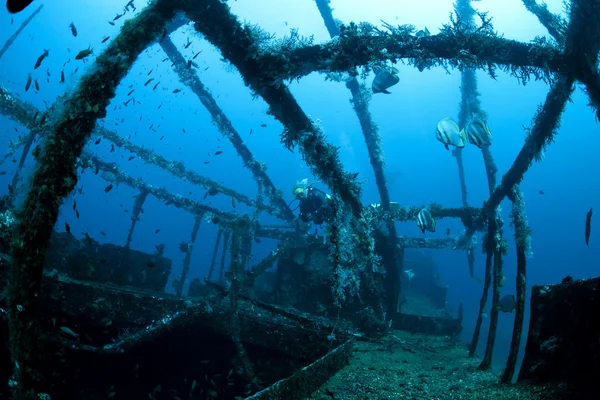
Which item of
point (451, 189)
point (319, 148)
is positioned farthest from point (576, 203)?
point (319, 148)

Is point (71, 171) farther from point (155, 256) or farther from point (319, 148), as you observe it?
point (155, 256)

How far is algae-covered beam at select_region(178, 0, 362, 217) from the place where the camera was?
360cm

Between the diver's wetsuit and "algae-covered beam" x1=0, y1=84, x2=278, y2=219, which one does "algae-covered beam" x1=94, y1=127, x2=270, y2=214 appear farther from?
the diver's wetsuit

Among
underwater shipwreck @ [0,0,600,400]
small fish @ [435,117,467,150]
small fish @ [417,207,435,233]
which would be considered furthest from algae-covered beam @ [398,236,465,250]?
small fish @ [435,117,467,150]

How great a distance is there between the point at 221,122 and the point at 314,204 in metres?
4.06

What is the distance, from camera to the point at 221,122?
9.57 metres

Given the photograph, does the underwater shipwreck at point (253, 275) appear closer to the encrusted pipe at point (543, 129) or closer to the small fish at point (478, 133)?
the encrusted pipe at point (543, 129)

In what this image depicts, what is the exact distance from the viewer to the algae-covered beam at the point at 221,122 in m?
7.95

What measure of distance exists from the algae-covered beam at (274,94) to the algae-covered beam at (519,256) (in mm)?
2947

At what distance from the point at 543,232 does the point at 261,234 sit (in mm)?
131432

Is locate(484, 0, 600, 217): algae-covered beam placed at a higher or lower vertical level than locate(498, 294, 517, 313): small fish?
higher

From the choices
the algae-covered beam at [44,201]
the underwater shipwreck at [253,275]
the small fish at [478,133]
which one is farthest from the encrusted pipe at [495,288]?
the algae-covered beam at [44,201]

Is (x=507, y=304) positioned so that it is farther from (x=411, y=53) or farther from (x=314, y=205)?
(x=411, y=53)

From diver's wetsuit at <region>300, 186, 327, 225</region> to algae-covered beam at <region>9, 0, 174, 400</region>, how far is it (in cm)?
545
